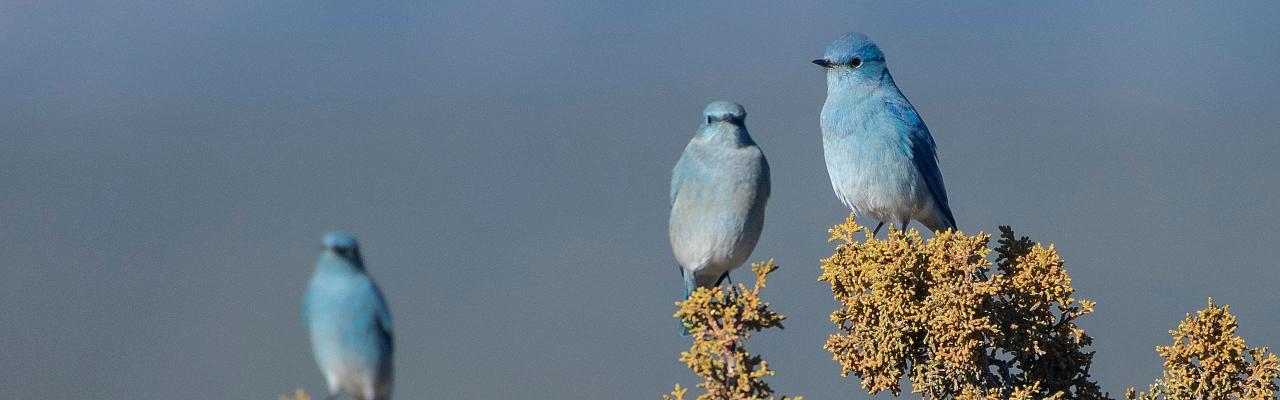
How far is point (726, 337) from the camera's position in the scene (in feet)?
23.0

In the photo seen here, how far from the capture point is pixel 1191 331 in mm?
8992

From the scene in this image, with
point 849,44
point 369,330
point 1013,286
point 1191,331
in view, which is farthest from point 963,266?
point 369,330

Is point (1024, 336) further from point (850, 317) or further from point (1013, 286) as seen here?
point (850, 317)

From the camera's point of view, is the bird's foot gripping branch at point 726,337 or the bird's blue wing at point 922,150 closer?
the bird's foot gripping branch at point 726,337

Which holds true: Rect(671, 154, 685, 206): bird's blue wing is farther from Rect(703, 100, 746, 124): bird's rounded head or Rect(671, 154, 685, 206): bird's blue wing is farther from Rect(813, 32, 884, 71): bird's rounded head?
Rect(813, 32, 884, 71): bird's rounded head

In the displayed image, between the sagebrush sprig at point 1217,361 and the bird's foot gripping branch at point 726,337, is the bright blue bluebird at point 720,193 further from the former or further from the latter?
the sagebrush sprig at point 1217,361

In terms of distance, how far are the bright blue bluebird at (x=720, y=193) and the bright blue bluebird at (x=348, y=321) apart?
2.15 m

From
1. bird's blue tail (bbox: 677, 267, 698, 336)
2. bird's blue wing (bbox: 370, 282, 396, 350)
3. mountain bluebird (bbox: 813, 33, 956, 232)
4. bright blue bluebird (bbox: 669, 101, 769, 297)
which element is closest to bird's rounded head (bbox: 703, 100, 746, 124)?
bright blue bluebird (bbox: 669, 101, 769, 297)

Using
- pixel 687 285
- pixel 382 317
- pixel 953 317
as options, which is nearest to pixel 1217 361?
pixel 953 317

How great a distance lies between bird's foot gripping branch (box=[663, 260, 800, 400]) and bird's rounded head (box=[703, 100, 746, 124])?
686 millimetres

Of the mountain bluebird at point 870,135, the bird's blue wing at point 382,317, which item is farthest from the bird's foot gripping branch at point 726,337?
the mountain bluebird at point 870,135

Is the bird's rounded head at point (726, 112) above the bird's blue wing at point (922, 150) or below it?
below

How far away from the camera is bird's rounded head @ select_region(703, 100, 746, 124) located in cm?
701

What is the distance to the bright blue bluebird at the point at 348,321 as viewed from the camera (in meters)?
5.30
